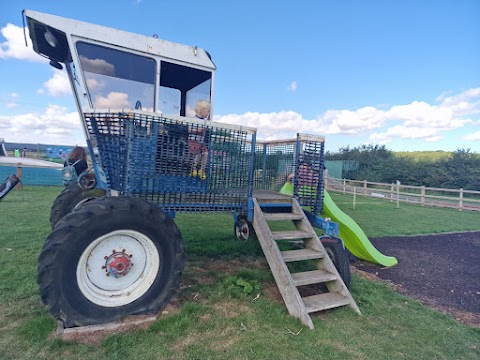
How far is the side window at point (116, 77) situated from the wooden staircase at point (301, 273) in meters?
1.98

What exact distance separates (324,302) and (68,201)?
4.14m

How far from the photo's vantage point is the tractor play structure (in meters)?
2.92

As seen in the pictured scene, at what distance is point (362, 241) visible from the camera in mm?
5262

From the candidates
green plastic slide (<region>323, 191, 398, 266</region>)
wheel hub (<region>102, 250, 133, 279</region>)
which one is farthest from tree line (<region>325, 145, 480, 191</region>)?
wheel hub (<region>102, 250, 133, 279</region>)

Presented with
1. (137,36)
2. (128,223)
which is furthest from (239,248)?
(137,36)

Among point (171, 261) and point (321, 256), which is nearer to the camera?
point (171, 261)

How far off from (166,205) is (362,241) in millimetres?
3327

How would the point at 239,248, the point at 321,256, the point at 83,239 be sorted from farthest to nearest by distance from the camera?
the point at 239,248, the point at 321,256, the point at 83,239

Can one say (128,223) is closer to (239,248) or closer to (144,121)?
(144,121)

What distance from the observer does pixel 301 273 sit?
3754 mm

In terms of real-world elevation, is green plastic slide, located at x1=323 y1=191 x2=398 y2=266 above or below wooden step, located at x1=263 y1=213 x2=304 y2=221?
below

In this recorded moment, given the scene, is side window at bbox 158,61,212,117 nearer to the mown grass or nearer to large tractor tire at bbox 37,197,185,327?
large tractor tire at bbox 37,197,185,327

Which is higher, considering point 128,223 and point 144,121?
point 144,121

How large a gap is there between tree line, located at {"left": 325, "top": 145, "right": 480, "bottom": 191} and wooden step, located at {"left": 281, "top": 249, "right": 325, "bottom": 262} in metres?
29.1
